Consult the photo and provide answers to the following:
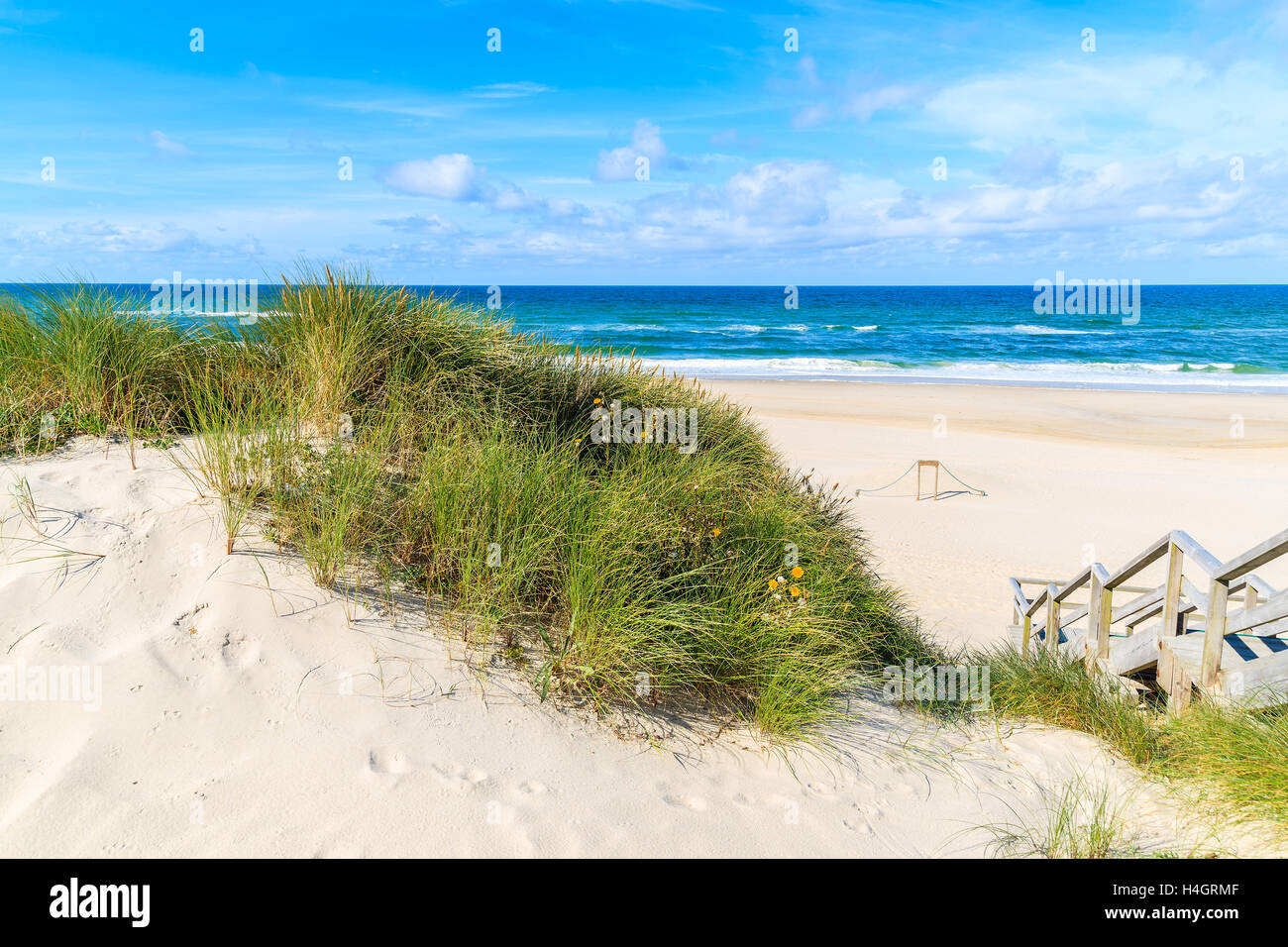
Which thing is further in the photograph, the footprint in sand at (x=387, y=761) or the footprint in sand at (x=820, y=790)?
the footprint in sand at (x=820, y=790)

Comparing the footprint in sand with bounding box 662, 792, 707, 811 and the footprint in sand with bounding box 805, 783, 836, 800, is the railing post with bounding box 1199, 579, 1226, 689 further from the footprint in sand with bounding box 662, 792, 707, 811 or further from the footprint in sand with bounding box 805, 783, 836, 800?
the footprint in sand with bounding box 662, 792, 707, 811

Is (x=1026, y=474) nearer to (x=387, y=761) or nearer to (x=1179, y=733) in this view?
(x=1179, y=733)

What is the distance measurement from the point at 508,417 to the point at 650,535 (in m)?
2.15

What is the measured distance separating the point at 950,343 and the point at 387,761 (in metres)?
50.7

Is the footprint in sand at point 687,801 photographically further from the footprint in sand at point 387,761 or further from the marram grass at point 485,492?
the footprint in sand at point 387,761

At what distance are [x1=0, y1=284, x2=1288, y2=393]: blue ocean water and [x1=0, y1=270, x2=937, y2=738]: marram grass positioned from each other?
46.5 ft

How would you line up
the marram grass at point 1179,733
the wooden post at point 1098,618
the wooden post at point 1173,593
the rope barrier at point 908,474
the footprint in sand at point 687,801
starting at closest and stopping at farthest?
the footprint in sand at point 687,801
the marram grass at point 1179,733
the wooden post at point 1173,593
the wooden post at point 1098,618
the rope barrier at point 908,474

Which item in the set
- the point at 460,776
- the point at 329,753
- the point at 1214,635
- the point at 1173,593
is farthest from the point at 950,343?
the point at 329,753

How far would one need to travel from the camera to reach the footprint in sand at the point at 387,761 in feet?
10.4

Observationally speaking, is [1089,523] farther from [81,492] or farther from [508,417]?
[81,492]

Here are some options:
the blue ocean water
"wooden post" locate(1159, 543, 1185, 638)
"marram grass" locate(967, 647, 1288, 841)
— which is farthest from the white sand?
the blue ocean water

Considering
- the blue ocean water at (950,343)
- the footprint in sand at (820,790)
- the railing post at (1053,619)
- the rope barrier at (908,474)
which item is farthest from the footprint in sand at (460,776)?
the blue ocean water at (950,343)

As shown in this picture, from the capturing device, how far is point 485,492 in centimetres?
427
